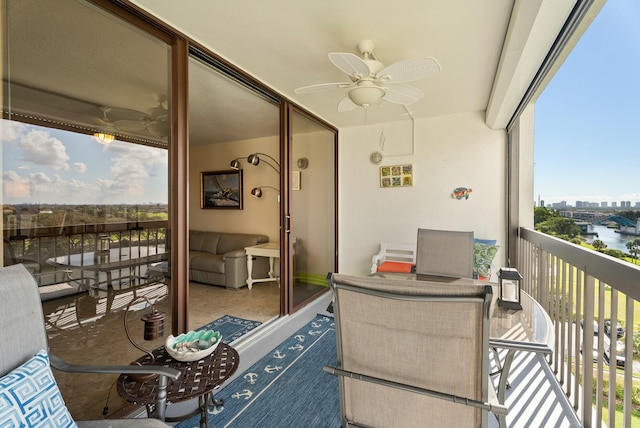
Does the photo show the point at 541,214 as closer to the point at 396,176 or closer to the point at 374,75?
the point at 396,176

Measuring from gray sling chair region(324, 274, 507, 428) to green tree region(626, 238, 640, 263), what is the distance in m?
0.89

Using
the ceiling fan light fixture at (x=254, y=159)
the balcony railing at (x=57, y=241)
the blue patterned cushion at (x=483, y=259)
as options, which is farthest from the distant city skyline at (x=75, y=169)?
the blue patterned cushion at (x=483, y=259)

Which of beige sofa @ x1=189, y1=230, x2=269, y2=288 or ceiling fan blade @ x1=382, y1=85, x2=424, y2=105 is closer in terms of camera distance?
ceiling fan blade @ x1=382, y1=85, x2=424, y2=105

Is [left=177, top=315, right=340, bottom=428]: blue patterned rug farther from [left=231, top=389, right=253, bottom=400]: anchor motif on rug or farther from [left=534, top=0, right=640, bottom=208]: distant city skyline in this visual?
[left=534, top=0, right=640, bottom=208]: distant city skyline

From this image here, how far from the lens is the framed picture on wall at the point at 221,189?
5.19 meters

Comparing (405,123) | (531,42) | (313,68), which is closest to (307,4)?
(313,68)

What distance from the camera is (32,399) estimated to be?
0.90m

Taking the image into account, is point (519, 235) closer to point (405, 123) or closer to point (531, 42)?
point (405, 123)

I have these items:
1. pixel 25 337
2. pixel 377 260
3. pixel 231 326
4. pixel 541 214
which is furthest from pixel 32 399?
pixel 541 214

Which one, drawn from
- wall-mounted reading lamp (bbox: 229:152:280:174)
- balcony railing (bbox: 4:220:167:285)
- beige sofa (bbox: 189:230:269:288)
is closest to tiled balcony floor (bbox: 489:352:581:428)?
balcony railing (bbox: 4:220:167:285)

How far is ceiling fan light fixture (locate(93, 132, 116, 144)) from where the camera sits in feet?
5.07

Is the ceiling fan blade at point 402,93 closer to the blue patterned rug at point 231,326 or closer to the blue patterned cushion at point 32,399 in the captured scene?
the blue patterned cushion at point 32,399

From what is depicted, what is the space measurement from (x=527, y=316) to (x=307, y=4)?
207 cm

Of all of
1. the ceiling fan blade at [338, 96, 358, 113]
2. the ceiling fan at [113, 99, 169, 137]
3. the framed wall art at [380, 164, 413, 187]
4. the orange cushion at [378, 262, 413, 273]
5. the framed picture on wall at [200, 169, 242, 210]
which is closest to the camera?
the ceiling fan at [113, 99, 169, 137]
